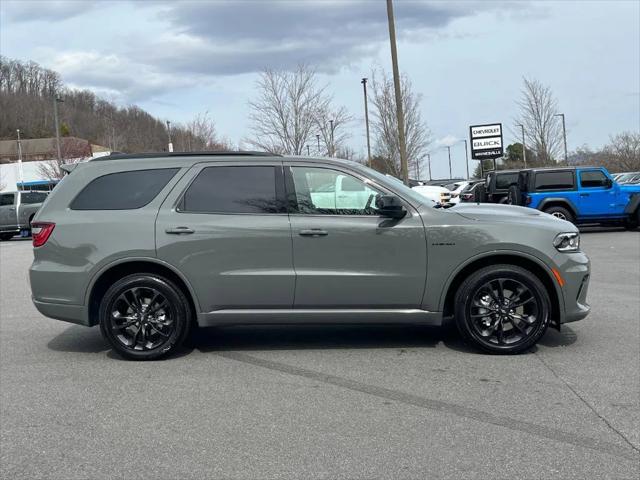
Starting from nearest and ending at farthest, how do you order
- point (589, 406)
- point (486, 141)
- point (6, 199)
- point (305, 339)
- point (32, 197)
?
point (589, 406)
point (305, 339)
point (6, 199)
point (32, 197)
point (486, 141)

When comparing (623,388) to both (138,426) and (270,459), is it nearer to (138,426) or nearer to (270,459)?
(270,459)

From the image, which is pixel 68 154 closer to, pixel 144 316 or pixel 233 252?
pixel 144 316

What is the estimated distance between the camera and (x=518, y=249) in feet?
18.2

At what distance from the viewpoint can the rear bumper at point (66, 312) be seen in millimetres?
5738

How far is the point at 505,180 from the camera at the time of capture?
808 inches

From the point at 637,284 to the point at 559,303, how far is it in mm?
4462

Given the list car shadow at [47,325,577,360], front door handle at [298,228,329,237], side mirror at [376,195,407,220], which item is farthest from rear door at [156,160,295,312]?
side mirror at [376,195,407,220]

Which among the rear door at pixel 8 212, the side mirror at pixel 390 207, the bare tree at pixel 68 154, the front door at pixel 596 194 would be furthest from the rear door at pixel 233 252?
the bare tree at pixel 68 154

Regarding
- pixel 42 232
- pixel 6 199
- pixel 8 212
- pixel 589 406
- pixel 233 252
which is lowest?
pixel 589 406

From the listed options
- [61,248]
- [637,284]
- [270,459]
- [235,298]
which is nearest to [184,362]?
[235,298]

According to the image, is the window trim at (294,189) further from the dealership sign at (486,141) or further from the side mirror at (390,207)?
the dealership sign at (486,141)

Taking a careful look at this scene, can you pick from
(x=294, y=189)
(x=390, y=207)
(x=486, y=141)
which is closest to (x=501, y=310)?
(x=390, y=207)

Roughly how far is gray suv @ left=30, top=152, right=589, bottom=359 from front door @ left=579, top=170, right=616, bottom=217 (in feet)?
41.6

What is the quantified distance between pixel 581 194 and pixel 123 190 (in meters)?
14.6
